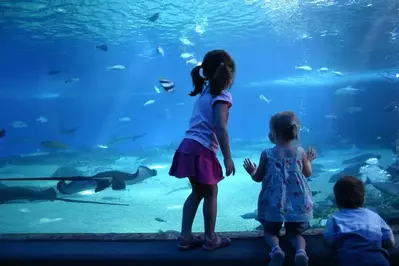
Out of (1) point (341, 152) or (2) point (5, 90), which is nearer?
(1) point (341, 152)

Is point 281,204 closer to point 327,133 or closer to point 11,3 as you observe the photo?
point 11,3

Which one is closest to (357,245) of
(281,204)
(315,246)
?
(315,246)

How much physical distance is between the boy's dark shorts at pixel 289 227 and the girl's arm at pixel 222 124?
28.1 inches

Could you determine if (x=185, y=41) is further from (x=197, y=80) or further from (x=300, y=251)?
(x=300, y=251)

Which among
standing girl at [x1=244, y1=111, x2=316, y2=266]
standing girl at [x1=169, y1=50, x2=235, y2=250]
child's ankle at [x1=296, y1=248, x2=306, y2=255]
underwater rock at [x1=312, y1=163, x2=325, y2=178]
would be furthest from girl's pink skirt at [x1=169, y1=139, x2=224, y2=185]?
underwater rock at [x1=312, y1=163, x2=325, y2=178]

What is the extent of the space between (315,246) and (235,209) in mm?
6814

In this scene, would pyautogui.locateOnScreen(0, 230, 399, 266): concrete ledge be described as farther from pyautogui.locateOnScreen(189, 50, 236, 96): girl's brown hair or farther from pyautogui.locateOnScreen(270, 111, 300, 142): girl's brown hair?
pyautogui.locateOnScreen(189, 50, 236, 96): girl's brown hair

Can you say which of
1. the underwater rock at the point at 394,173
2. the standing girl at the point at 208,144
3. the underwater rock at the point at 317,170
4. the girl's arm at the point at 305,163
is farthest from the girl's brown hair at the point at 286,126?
the underwater rock at the point at 317,170

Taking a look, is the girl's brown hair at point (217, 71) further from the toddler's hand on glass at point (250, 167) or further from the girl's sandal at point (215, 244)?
the girl's sandal at point (215, 244)

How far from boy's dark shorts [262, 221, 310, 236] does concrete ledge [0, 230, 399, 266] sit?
87 millimetres

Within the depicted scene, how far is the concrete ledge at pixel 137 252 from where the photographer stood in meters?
2.56

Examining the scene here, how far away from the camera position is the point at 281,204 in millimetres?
2711

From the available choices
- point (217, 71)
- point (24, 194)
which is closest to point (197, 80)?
point (217, 71)

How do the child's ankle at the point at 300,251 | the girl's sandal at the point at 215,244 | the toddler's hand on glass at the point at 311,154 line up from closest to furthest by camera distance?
the child's ankle at the point at 300,251
the girl's sandal at the point at 215,244
the toddler's hand on glass at the point at 311,154
